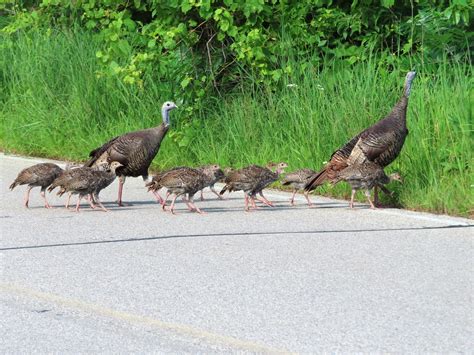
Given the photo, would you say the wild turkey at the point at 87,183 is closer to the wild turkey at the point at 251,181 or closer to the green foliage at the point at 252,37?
the wild turkey at the point at 251,181

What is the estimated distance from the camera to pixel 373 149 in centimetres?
1203

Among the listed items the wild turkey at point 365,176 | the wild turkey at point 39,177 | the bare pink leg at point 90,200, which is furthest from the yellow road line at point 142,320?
the wild turkey at point 365,176

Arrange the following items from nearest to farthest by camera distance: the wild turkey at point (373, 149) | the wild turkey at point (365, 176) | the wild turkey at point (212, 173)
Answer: the wild turkey at point (365, 176)
the wild turkey at point (373, 149)
the wild turkey at point (212, 173)

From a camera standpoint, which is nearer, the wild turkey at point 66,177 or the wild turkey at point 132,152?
the wild turkey at point 66,177

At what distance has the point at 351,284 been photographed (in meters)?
8.45

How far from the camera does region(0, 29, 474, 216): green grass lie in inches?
491

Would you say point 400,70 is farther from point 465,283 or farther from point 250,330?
point 250,330

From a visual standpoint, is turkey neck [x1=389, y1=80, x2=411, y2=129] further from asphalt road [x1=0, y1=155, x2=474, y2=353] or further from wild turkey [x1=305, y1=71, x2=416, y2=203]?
asphalt road [x1=0, y1=155, x2=474, y2=353]

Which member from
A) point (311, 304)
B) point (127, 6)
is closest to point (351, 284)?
point (311, 304)

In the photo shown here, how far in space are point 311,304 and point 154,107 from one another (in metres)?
8.75

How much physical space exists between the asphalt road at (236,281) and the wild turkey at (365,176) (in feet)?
0.93

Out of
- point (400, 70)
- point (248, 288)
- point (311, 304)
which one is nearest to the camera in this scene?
point (311, 304)

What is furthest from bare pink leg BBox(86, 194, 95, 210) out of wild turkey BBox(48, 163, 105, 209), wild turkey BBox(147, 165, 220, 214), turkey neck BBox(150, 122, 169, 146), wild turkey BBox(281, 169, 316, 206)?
wild turkey BBox(281, 169, 316, 206)

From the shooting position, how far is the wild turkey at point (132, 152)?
13.0 metres
